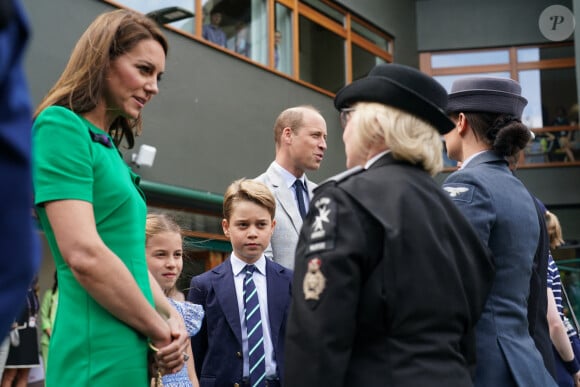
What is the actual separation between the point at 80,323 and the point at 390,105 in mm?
1048

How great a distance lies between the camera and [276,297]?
410 cm

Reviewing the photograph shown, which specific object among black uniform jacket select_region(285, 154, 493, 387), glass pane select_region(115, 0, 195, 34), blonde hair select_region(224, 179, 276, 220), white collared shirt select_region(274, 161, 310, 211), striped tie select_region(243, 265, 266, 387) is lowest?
striped tie select_region(243, 265, 266, 387)

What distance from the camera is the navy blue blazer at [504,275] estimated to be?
116 inches

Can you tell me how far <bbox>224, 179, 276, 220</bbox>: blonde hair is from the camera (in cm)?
432


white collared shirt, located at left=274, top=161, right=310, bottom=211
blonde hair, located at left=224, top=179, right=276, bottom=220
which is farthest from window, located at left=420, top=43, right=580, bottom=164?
blonde hair, located at left=224, top=179, right=276, bottom=220

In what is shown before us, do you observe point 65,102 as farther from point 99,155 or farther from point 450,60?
point 450,60

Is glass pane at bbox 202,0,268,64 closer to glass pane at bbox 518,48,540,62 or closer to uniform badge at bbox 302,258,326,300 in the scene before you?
glass pane at bbox 518,48,540,62

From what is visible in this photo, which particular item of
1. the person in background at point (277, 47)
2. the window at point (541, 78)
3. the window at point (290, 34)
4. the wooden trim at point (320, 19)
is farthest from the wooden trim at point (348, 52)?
the window at point (541, 78)

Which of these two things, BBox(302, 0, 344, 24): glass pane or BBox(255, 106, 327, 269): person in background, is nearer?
BBox(255, 106, 327, 269): person in background

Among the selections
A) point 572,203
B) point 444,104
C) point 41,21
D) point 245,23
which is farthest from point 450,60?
point 444,104

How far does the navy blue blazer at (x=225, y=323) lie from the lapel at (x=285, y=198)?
378 mm

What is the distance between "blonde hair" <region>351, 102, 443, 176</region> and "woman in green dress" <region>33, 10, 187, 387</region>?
64cm

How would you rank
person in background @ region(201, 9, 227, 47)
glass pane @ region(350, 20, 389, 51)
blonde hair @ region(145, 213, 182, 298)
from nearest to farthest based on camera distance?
blonde hair @ region(145, 213, 182, 298)
person in background @ region(201, 9, 227, 47)
glass pane @ region(350, 20, 389, 51)

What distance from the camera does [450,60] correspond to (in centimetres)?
1877
